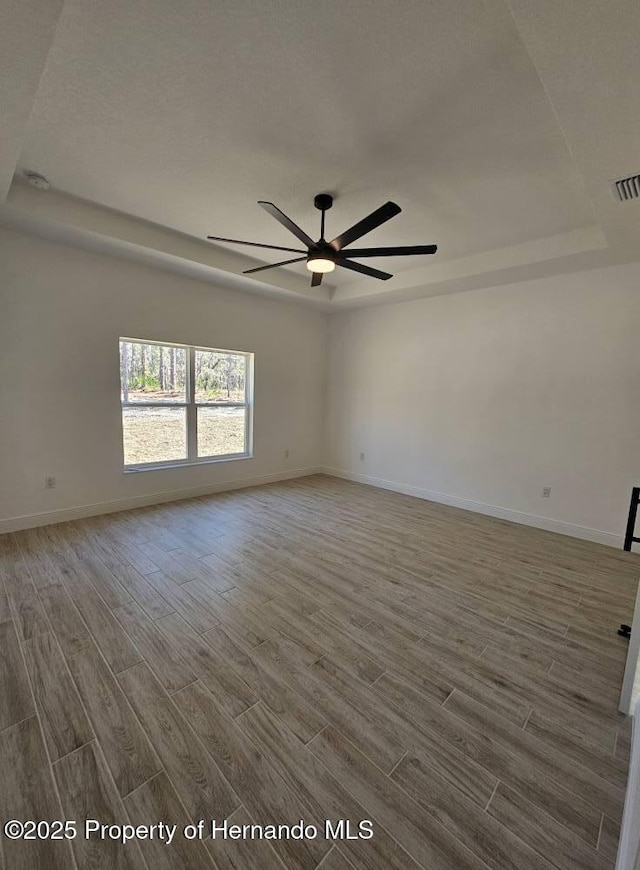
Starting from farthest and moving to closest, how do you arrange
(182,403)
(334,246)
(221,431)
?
(221,431)
(182,403)
(334,246)

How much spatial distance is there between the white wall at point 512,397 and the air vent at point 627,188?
4.62 feet

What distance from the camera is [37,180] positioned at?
8.63ft

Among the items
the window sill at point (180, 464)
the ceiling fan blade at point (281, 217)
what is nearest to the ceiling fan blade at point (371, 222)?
the ceiling fan blade at point (281, 217)

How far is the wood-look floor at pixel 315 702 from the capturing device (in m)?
1.16

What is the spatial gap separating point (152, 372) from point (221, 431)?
1.19m

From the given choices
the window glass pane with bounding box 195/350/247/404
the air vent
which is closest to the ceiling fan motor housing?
the air vent

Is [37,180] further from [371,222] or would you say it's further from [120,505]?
[120,505]

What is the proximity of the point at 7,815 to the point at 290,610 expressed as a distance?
1401 mm

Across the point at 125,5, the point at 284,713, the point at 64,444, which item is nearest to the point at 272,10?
the point at 125,5

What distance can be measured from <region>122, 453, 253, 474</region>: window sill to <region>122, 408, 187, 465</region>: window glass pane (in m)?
0.06

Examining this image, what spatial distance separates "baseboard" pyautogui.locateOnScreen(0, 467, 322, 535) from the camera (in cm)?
337

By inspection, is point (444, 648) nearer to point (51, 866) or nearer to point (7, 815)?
point (51, 866)

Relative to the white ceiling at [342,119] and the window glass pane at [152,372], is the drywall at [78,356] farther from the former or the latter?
the white ceiling at [342,119]

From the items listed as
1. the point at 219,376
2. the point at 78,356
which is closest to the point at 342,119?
the point at 78,356
